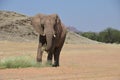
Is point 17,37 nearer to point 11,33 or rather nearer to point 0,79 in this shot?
point 11,33

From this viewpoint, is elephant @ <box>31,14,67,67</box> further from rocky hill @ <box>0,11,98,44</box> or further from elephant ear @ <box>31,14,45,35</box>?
rocky hill @ <box>0,11,98,44</box>

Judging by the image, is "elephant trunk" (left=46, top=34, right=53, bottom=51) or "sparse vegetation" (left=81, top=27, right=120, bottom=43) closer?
"elephant trunk" (left=46, top=34, right=53, bottom=51)

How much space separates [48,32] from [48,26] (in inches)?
16.4

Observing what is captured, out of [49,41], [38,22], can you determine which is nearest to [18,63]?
[49,41]

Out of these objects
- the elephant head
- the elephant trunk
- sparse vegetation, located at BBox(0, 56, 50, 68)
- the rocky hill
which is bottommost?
sparse vegetation, located at BBox(0, 56, 50, 68)

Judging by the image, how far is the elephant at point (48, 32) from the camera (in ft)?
60.7

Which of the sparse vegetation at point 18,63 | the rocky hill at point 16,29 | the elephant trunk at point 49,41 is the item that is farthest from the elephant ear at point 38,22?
the rocky hill at point 16,29

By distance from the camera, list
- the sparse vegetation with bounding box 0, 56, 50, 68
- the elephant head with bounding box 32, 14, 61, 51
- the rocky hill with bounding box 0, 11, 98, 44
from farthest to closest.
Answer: the rocky hill with bounding box 0, 11, 98, 44
the elephant head with bounding box 32, 14, 61, 51
the sparse vegetation with bounding box 0, 56, 50, 68

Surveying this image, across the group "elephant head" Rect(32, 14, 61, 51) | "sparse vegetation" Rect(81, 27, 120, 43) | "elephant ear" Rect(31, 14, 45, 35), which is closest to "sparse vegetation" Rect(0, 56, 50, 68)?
"elephant head" Rect(32, 14, 61, 51)

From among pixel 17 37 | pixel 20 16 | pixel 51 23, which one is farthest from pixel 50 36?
pixel 20 16

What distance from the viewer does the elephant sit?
18.5m

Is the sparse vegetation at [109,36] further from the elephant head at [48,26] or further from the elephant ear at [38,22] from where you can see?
the elephant head at [48,26]

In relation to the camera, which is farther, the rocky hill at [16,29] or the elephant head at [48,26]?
the rocky hill at [16,29]

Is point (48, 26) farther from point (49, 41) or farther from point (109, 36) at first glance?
point (109, 36)
